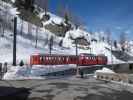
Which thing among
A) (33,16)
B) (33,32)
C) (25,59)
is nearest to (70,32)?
(33,16)

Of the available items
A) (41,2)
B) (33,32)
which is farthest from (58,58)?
(41,2)

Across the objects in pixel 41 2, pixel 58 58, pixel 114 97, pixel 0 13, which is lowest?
pixel 114 97

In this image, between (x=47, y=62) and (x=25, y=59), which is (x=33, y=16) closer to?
(x=25, y=59)

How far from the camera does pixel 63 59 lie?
57719mm

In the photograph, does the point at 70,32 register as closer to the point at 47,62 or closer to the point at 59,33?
the point at 59,33

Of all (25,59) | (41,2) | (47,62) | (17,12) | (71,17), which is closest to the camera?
(47,62)

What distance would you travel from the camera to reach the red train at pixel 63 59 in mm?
53562

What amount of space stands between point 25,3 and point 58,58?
60482 mm

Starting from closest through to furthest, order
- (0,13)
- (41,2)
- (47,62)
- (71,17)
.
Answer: (47,62), (0,13), (41,2), (71,17)

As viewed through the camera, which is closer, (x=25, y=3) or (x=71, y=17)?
(x=25, y=3)

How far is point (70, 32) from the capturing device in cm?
12325

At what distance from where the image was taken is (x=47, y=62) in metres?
53.9

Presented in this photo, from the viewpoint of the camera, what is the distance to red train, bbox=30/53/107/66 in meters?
53.6

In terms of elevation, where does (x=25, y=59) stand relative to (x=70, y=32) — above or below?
below
